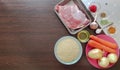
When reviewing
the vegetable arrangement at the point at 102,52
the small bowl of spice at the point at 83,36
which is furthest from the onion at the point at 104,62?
the small bowl of spice at the point at 83,36

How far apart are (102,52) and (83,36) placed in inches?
4.5

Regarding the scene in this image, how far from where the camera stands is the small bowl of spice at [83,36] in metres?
1.12

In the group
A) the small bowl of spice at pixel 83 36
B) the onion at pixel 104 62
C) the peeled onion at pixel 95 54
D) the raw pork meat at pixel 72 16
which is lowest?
the onion at pixel 104 62

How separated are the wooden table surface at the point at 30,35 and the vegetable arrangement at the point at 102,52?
0.15 ft

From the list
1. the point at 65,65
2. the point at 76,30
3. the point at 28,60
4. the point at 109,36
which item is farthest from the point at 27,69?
the point at 109,36

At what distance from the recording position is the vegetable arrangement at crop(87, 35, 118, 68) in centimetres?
106

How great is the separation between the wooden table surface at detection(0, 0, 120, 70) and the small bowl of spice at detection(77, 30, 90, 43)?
59 millimetres

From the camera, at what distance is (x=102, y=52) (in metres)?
1.08

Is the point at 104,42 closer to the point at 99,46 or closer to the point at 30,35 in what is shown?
the point at 99,46

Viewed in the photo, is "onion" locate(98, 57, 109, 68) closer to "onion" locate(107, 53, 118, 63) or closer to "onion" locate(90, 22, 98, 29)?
"onion" locate(107, 53, 118, 63)

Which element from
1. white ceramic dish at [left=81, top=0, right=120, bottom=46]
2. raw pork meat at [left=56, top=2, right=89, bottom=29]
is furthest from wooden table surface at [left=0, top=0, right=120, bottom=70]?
white ceramic dish at [left=81, top=0, right=120, bottom=46]

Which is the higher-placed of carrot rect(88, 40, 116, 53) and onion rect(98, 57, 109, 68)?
carrot rect(88, 40, 116, 53)

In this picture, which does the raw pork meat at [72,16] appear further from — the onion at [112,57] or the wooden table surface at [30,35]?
the onion at [112,57]

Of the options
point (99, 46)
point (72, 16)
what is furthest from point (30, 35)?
point (99, 46)
